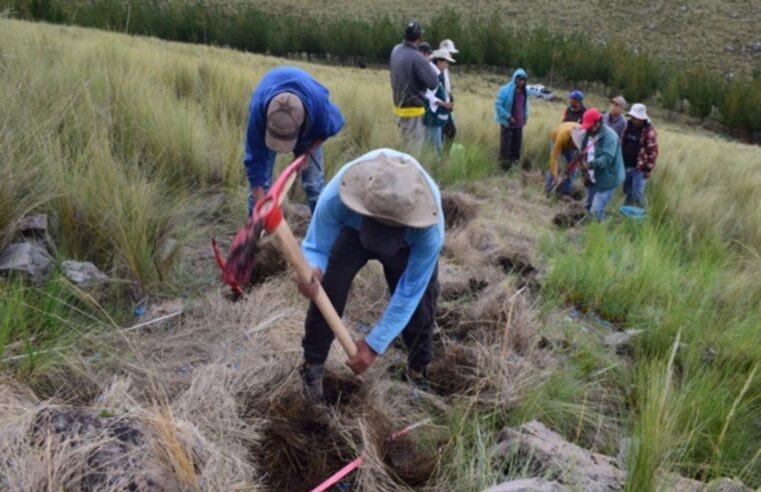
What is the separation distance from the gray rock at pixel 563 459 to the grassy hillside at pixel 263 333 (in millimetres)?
79

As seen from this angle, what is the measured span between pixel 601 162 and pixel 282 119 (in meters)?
4.74

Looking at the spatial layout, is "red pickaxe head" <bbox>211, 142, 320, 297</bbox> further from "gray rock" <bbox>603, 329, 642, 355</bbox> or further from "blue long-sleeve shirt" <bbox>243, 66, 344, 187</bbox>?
"gray rock" <bbox>603, 329, 642, 355</bbox>

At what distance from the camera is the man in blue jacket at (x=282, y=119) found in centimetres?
321

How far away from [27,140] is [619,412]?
Answer: 339cm

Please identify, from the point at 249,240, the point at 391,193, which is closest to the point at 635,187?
the point at 391,193

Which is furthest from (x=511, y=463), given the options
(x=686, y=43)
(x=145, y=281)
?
(x=686, y=43)

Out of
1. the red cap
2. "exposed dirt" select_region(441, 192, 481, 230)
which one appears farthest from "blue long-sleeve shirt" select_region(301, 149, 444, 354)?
the red cap

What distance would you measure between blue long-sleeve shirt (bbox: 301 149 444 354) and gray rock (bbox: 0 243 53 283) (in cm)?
128

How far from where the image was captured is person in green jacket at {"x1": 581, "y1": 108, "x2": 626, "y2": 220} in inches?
274

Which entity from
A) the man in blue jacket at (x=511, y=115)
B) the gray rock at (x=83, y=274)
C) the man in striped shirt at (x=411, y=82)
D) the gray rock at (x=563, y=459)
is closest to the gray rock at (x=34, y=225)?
the gray rock at (x=83, y=274)

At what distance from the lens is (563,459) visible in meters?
2.26

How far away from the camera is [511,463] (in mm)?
2234

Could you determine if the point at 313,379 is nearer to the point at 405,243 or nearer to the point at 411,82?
the point at 405,243

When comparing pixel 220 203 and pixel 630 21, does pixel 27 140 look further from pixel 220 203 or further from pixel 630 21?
pixel 630 21
